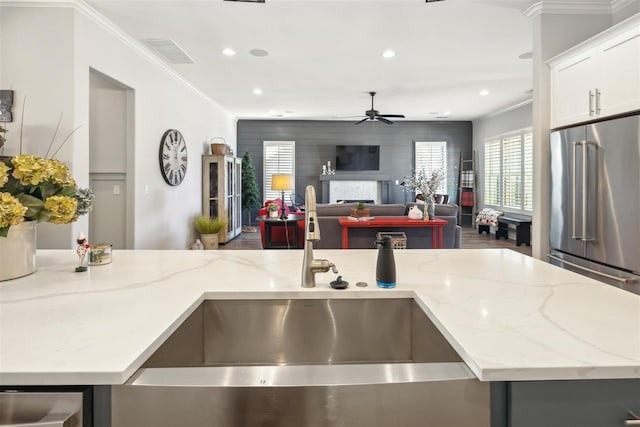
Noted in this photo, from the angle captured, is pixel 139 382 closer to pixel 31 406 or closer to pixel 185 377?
pixel 185 377

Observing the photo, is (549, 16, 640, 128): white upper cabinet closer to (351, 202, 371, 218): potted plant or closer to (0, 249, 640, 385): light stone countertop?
(0, 249, 640, 385): light stone countertop

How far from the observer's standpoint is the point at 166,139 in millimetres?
5039

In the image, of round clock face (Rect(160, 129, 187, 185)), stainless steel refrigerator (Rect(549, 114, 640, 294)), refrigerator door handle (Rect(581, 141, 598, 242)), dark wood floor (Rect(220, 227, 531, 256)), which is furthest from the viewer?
dark wood floor (Rect(220, 227, 531, 256))

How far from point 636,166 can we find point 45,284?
3143 mm

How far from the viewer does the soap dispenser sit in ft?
4.04

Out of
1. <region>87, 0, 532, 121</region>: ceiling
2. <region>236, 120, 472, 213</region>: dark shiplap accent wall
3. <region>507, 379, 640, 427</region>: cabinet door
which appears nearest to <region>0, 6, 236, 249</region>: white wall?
<region>87, 0, 532, 121</region>: ceiling

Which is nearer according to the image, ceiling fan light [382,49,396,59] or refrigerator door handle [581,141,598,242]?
refrigerator door handle [581,141,598,242]

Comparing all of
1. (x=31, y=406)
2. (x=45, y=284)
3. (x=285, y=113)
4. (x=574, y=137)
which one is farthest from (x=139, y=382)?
(x=285, y=113)

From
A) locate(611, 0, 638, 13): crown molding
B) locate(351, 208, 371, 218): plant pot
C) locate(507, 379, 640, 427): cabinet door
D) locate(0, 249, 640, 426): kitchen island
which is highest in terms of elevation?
locate(611, 0, 638, 13): crown molding

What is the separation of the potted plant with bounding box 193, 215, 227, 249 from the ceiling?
2.24m

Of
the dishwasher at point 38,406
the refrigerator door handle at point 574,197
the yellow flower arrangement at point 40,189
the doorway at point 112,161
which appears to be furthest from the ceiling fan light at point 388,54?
the dishwasher at point 38,406

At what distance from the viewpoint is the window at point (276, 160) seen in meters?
9.37

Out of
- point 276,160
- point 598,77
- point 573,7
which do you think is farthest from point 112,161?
point 276,160

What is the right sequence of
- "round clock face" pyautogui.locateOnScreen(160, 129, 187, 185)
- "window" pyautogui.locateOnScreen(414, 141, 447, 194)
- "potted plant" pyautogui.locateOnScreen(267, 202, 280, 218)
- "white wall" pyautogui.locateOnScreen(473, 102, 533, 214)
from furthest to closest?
1. "window" pyautogui.locateOnScreen(414, 141, 447, 194)
2. "white wall" pyautogui.locateOnScreen(473, 102, 533, 214)
3. "potted plant" pyautogui.locateOnScreen(267, 202, 280, 218)
4. "round clock face" pyautogui.locateOnScreen(160, 129, 187, 185)
